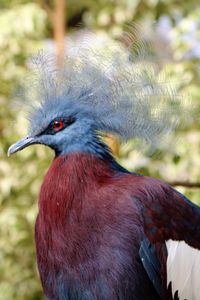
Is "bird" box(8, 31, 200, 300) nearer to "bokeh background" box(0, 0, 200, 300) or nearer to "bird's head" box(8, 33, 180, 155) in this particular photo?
"bird's head" box(8, 33, 180, 155)

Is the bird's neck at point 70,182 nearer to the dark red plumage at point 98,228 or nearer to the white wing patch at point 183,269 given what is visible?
the dark red plumage at point 98,228

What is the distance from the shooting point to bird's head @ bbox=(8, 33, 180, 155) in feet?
7.20

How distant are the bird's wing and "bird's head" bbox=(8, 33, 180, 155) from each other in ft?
0.66

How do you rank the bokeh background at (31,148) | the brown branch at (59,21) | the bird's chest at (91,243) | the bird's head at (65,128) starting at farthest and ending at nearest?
the brown branch at (59,21), the bokeh background at (31,148), the bird's head at (65,128), the bird's chest at (91,243)

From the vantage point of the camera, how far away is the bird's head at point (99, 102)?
2.20m

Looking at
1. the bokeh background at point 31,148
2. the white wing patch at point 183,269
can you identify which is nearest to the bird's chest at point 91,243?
the white wing patch at point 183,269

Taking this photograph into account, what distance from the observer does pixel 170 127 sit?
2.26m

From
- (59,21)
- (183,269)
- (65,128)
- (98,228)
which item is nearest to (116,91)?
(65,128)

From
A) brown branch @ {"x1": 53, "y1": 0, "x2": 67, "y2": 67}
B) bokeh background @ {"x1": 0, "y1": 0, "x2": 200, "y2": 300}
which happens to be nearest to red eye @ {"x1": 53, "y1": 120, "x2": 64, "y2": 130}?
bokeh background @ {"x1": 0, "y1": 0, "x2": 200, "y2": 300}

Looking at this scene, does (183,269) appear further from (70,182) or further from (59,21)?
(59,21)

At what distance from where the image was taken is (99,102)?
2225 mm

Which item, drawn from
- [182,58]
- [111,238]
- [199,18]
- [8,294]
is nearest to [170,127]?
[111,238]

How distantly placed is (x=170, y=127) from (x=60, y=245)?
480mm

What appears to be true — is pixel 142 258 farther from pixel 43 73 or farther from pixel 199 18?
pixel 199 18
